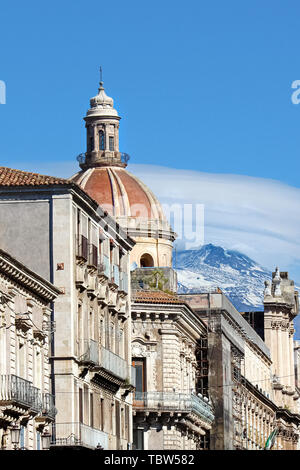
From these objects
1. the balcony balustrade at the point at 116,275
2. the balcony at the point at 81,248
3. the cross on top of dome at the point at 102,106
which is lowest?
the balcony at the point at 81,248

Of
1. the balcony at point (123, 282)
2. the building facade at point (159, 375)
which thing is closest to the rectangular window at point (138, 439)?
the building facade at point (159, 375)

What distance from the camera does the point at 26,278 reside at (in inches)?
2726

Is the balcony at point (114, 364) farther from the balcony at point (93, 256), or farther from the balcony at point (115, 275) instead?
the balcony at point (93, 256)

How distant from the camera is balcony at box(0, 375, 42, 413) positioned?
212ft

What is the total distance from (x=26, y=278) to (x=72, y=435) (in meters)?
9.61

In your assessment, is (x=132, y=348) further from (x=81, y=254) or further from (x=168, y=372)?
(x=81, y=254)

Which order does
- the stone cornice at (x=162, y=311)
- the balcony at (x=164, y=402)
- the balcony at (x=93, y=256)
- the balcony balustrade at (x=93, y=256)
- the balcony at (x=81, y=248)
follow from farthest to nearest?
1. the stone cornice at (x=162, y=311)
2. the balcony at (x=164, y=402)
3. the balcony balustrade at (x=93, y=256)
4. the balcony at (x=93, y=256)
5. the balcony at (x=81, y=248)

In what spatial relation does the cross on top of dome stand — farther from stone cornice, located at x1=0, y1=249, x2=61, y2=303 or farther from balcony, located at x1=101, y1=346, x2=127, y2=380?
stone cornice, located at x1=0, y1=249, x2=61, y2=303

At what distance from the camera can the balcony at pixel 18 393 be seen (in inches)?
2549

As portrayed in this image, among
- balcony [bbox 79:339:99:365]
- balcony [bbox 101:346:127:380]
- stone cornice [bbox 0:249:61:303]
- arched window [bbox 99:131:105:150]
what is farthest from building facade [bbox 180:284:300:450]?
stone cornice [bbox 0:249:61:303]

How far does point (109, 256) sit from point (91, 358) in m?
9.09

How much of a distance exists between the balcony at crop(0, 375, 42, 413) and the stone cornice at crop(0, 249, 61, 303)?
399cm

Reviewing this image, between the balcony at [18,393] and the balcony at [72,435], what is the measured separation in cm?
601

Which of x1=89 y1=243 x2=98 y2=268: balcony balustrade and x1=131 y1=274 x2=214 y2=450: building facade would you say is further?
x1=131 y1=274 x2=214 y2=450: building facade
